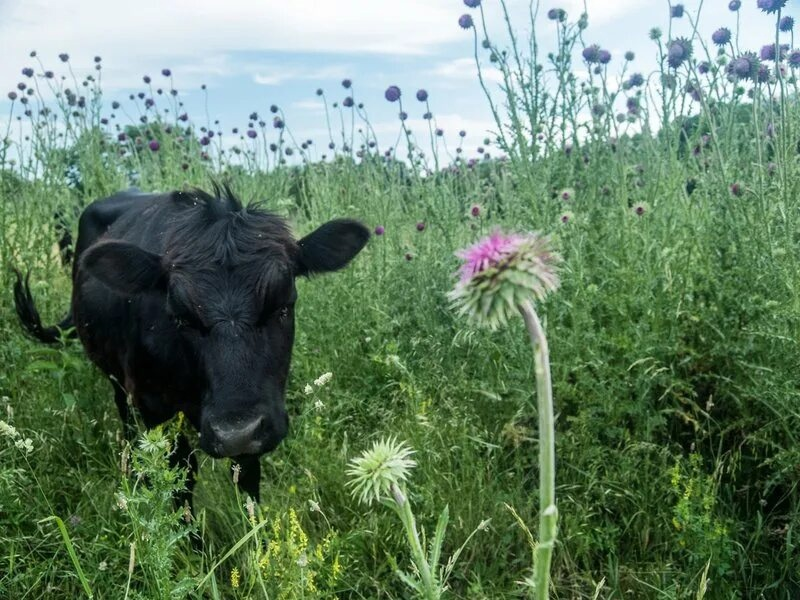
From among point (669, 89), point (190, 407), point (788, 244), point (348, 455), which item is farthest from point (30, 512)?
point (669, 89)

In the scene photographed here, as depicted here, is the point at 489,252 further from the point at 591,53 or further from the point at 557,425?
the point at 591,53

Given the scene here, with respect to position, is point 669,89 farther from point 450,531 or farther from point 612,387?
point 450,531

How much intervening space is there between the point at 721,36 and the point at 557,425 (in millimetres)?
2301

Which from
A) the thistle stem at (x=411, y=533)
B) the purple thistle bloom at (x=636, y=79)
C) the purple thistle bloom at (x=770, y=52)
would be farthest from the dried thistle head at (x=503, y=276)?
the purple thistle bloom at (x=636, y=79)

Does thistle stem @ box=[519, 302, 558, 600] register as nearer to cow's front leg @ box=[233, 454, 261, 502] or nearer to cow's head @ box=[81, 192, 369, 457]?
cow's head @ box=[81, 192, 369, 457]

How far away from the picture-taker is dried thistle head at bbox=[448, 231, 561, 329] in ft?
3.95

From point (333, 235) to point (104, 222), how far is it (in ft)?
6.78

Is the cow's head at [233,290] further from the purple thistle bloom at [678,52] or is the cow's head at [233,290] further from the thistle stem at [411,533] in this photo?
the purple thistle bloom at [678,52]

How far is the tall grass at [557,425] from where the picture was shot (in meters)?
3.29

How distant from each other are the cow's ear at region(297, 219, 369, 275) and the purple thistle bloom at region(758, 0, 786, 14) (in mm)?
1982

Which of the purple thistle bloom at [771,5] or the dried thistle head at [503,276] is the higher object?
the purple thistle bloom at [771,5]

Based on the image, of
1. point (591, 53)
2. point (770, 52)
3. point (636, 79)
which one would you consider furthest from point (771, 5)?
point (636, 79)

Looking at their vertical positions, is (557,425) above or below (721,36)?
below

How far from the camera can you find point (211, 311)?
135 inches
